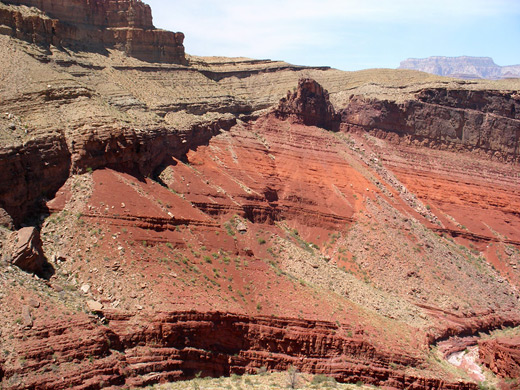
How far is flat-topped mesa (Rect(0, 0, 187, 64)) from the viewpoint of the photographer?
66.6 metres

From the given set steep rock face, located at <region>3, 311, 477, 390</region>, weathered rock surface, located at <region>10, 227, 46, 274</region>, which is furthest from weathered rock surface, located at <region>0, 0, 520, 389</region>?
weathered rock surface, located at <region>10, 227, 46, 274</region>

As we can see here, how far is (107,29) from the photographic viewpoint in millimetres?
74500

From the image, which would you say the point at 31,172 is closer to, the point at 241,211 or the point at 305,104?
the point at 241,211

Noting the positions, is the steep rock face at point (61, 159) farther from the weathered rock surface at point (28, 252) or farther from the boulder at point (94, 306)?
the boulder at point (94, 306)

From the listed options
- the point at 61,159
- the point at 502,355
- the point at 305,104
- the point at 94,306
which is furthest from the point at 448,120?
the point at 94,306

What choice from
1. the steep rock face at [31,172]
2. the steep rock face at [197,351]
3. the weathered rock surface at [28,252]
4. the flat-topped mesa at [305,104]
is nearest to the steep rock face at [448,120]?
the flat-topped mesa at [305,104]

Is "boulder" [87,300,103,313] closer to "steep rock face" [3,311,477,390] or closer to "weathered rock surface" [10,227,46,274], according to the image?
"steep rock face" [3,311,477,390]

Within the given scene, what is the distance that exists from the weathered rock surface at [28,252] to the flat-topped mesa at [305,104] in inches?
1561

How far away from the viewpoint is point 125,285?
131 ft

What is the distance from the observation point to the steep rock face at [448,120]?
81750 mm

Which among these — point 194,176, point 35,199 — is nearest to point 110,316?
point 35,199

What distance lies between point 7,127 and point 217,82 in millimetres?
42789

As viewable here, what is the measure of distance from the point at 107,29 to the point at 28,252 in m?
41.6

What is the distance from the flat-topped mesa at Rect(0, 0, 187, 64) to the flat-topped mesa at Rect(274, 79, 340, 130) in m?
12.6
